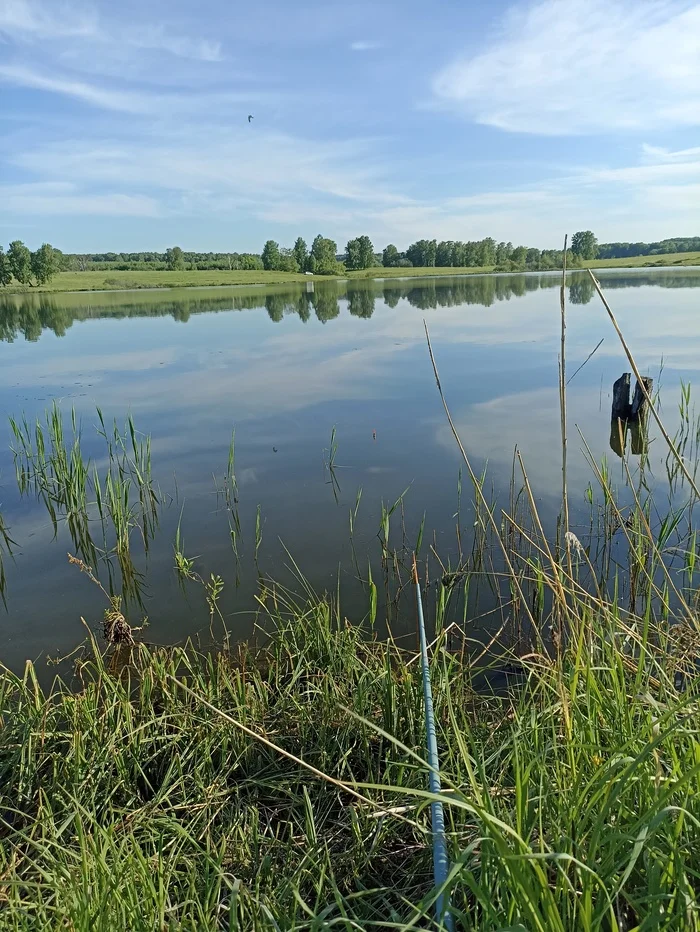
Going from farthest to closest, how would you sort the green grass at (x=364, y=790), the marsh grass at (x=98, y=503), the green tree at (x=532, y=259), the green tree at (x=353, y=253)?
the green tree at (x=353, y=253), the green tree at (x=532, y=259), the marsh grass at (x=98, y=503), the green grass at (x=364, y=790)

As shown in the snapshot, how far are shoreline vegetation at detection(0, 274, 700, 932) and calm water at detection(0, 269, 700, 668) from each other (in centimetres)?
71

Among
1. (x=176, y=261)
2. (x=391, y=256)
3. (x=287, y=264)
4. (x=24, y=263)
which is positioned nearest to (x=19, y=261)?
(x=24, y=263)

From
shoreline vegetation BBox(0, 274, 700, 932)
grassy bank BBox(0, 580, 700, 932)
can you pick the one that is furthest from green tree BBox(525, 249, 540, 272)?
grassy bank BBox(0, 580, 700, 932)

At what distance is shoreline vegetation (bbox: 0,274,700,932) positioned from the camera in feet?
3.70

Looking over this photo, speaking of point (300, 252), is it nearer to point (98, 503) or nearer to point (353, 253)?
point (353, 253)

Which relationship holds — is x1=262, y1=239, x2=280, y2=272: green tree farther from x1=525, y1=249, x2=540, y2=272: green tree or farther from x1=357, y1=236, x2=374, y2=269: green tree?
x1=525, y1=249, x2=540, y2=272: green tree

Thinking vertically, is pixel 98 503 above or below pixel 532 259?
below

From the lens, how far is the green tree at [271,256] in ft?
294

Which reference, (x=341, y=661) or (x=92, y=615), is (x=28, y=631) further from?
(x=341, y=661)

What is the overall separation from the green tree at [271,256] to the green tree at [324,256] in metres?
5.83

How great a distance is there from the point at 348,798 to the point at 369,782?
11 centimetres

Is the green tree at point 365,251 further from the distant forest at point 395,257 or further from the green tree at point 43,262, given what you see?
the green tree at point 43,262

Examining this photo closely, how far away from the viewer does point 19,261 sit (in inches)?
2333

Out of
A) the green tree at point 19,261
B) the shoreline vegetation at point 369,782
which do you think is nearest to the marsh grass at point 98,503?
the shoreline vegetation at point 369,782
